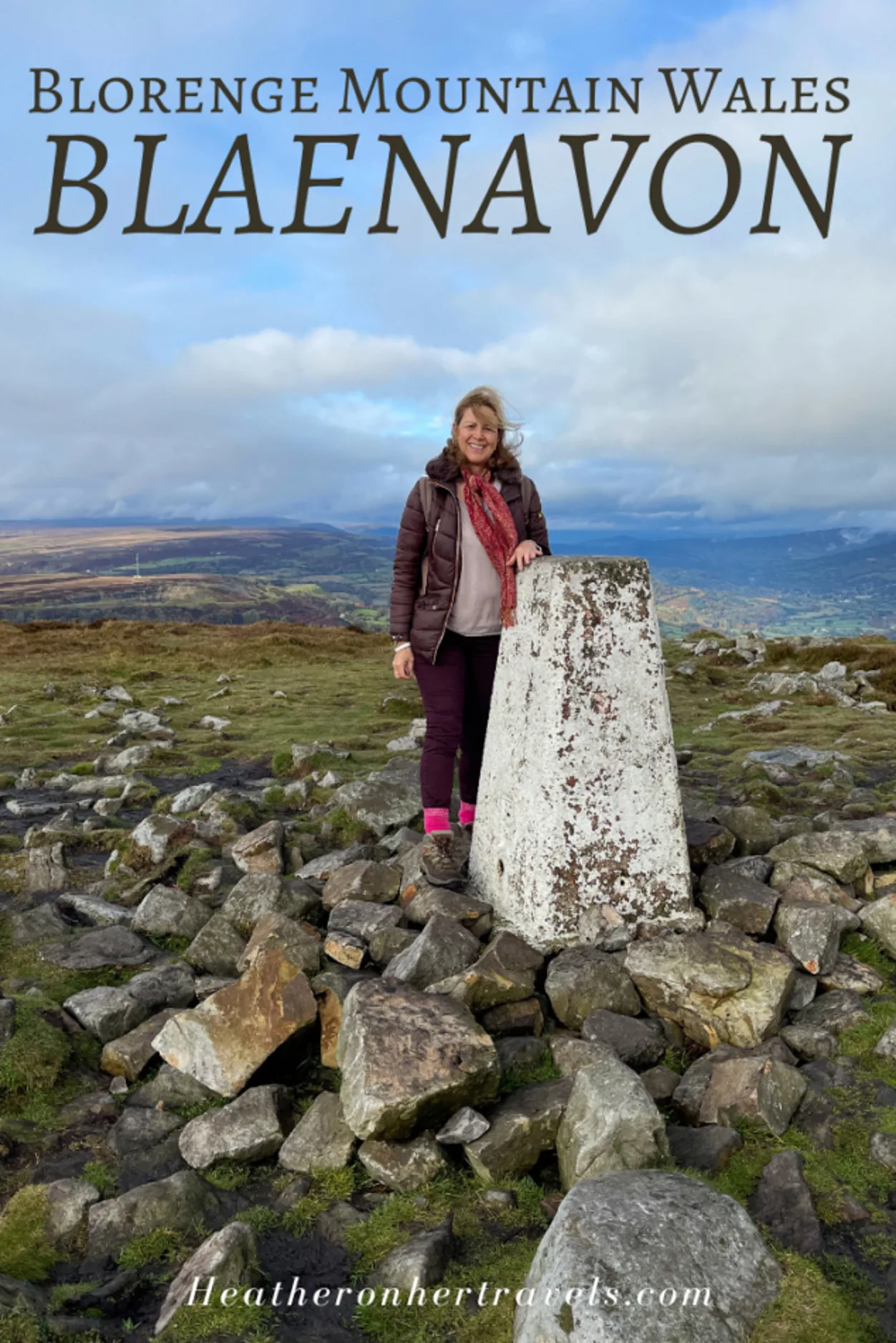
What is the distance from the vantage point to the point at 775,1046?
543 cm

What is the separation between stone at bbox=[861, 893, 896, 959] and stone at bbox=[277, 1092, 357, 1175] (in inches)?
171

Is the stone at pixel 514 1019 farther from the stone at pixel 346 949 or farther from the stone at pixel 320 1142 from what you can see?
the stone at pixel 320 1142

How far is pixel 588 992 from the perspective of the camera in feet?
19.4

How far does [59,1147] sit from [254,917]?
236 cm

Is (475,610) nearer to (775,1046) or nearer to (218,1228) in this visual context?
(775,1046)

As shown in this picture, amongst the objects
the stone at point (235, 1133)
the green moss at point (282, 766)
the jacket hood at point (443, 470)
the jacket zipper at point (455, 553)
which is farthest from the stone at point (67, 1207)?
the green moss at point (282, 766)

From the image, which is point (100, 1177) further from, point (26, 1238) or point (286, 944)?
point (286, 944)

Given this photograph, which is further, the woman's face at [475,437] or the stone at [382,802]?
the stone at [382,802]

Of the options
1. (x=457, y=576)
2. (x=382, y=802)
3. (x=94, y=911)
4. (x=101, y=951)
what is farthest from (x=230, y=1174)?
(x=382, y=802)

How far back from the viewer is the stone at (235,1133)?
15.8 feet

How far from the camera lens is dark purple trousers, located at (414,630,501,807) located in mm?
7672

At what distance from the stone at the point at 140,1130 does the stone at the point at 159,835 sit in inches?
153

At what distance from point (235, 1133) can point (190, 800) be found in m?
6.45

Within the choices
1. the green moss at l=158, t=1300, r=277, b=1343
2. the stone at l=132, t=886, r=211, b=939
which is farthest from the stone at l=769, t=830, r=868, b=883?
the green moss at l=158, t=1300, r=277, b=1343
